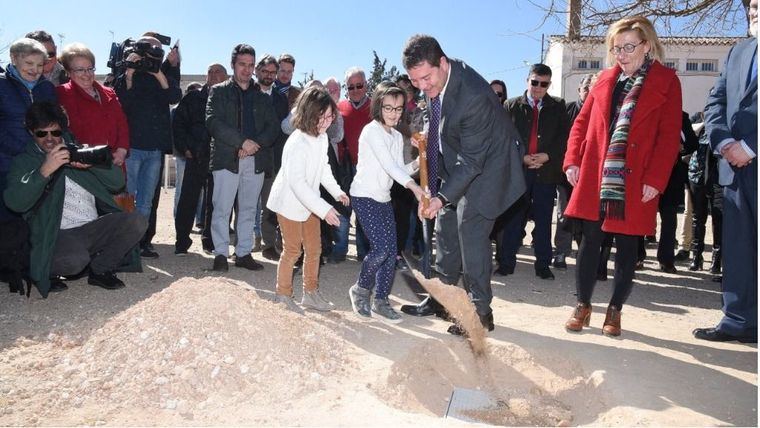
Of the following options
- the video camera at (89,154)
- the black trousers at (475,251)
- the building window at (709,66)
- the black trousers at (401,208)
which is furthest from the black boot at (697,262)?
the building window at (709,66)

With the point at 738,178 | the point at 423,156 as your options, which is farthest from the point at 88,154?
the point at 738,178

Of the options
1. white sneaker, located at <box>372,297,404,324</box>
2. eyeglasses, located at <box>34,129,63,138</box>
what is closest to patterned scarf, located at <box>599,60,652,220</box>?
white sneaker, located at <box>372,297,404,324</box>

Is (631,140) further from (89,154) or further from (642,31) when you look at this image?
(89,154)

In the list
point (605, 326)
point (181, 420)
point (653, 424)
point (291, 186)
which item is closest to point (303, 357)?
point (181, 420)

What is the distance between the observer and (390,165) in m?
4.69

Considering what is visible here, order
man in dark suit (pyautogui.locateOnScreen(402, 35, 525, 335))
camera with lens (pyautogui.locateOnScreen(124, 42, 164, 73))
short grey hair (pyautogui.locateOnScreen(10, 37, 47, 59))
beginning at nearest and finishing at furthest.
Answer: man in dark suit (pyautogui.locateOnScreen(402, 35, 525, 335)) → short grey hair (pyautogui.locateOnScreen(10, 37, 47, 59)) → camera with lens (pyautogui.locateOnScreen(124, 42, 164, 73))

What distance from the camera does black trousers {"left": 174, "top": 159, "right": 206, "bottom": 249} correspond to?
23.8ft

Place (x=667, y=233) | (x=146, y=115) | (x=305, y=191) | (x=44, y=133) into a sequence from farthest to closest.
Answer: (x=667, y=233)
(x=146, y=115)
(x=44, y=133)
(x=305, y=191)

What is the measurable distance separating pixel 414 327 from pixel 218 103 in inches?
121

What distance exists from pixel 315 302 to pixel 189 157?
309 centimetres

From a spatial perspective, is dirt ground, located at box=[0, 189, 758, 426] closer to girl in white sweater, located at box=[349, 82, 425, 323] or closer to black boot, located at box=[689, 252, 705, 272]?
girl in white sweater, located at box=[349, 82, 425, 323]

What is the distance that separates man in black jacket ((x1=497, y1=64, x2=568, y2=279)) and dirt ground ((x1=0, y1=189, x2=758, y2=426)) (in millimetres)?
1590

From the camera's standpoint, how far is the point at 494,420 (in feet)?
10.8

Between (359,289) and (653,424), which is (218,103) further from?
(653,424)
